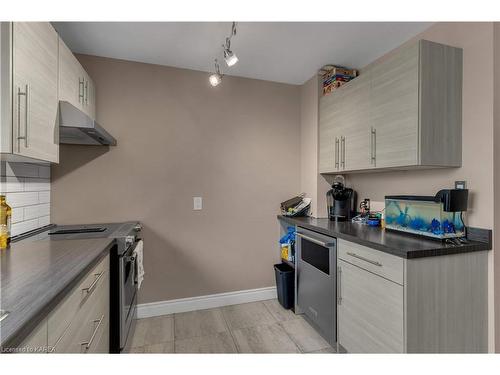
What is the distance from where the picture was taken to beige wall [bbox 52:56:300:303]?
7.32 feet

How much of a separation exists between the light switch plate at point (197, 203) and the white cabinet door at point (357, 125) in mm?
1417

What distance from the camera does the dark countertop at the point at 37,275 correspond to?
667 millimetres

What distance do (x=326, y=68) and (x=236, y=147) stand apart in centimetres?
119

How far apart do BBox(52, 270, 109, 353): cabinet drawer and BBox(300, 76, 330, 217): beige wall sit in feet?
6.43

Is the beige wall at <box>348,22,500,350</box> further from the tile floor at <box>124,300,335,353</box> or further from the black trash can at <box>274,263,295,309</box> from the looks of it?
the black trash can at <box>274,263,295,309</box>

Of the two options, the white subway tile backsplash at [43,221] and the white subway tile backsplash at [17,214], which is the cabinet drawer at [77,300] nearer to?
the white subway tile backsplash at [17,214]

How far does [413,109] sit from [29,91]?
7.24 ft

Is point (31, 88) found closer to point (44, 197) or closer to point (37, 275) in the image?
point (37, 275)

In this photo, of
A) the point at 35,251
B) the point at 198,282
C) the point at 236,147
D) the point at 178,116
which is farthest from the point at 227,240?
the point at 35,251

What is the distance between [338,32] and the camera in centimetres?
188

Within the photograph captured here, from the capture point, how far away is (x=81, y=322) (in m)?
1.09

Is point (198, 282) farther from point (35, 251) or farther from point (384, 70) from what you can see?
point (384, 70)

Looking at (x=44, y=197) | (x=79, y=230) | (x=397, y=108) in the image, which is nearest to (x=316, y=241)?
(x=397, y=108)

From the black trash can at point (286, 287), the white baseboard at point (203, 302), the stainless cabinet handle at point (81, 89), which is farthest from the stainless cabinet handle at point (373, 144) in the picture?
the stainless cabinet handle at point (81, 89)
